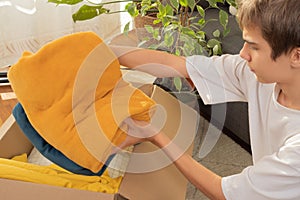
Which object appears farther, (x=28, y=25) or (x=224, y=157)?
(x=28, y=25)

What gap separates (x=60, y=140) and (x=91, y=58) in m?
0.19

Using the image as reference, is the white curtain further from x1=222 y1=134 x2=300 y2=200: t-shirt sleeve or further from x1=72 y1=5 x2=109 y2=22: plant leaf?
x1=222 y1=134 x2=300 y2=200: t-shirt sleeve

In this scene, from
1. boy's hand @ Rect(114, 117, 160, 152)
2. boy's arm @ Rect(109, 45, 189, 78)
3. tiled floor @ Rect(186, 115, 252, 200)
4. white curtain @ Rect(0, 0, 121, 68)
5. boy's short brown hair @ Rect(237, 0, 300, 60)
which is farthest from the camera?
white curtain @ Rect(0, 0, 121, 68)

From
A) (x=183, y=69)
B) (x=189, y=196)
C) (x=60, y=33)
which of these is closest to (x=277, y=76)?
(x=183, y=69)

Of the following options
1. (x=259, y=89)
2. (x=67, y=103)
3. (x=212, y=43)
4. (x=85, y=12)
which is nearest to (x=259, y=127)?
(x=259, y=89)

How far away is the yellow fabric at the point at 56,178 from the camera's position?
0.96 metres

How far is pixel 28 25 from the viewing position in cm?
226

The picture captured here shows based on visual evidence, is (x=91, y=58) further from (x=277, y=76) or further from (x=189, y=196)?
(x=189, y=196)

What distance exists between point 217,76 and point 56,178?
439mm

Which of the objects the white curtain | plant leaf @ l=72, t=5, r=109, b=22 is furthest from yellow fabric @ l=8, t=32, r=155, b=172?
the white curtain

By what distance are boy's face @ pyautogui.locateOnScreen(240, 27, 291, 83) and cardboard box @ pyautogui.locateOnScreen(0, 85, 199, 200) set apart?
27 centimetres

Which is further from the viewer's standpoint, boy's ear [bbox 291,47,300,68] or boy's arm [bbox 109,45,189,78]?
boy's arm [bbox 109,45,189,78]

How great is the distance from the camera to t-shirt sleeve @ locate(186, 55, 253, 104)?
1139 millimetres

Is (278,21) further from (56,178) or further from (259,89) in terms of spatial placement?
(56,178)
